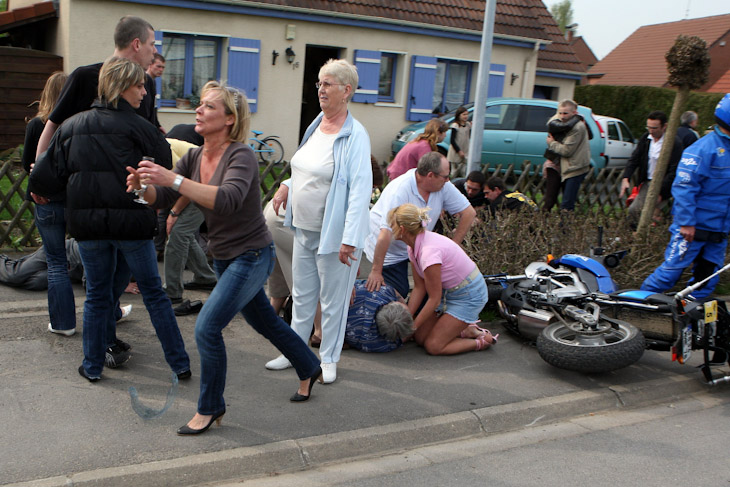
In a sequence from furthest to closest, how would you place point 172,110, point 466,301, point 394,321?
point 172,110 < point 466,301 < point 394,321

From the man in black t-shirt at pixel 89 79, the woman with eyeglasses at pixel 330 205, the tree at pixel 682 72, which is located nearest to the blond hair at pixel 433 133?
the tree at pixel 682 72

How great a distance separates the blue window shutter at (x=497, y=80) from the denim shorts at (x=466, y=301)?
46.4ft

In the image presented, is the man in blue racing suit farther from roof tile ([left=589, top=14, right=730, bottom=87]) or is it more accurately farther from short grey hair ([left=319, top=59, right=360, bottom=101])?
roof tile ([left=589, top=14, right=730, bottom=87])

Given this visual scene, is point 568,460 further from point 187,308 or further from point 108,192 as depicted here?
point 187,308

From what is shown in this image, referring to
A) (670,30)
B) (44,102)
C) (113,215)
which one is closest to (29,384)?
(113,215)

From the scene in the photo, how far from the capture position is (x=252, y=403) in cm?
448

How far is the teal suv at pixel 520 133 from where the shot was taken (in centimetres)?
1434

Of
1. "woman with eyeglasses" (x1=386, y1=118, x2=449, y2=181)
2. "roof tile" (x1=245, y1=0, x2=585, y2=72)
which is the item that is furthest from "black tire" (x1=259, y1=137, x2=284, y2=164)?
"woman with eyeglasses" (x1=386, y1=118, x2=449, y2=181)

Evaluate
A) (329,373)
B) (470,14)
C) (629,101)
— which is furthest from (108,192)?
(629,101)

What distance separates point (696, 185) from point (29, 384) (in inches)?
204

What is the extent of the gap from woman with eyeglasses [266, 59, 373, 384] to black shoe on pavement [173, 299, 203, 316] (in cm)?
148

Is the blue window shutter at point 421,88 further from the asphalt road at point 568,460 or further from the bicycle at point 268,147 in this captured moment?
the asphalt road at point 568,460

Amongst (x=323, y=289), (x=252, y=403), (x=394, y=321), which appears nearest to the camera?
(x=252, y=403)

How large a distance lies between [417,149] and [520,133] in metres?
7.01
